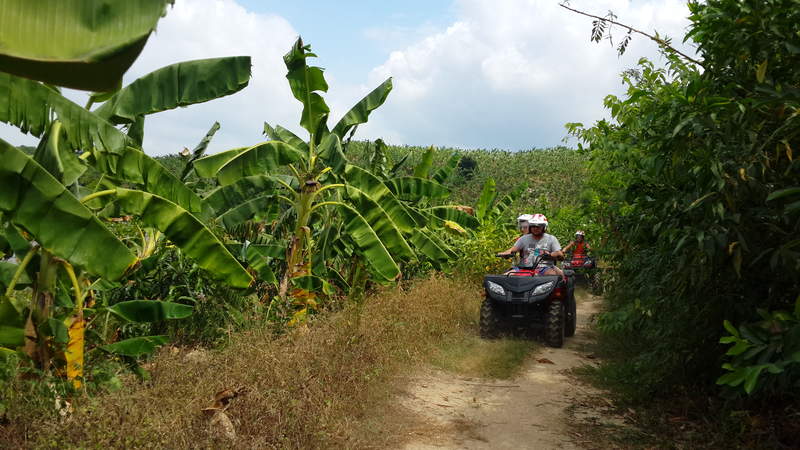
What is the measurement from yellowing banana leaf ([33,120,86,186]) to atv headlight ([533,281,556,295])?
6419 mm

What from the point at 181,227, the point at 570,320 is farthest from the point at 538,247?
the point at 181,227

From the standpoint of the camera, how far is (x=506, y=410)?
623 centimetres

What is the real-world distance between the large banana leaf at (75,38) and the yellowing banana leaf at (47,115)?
2556 mm

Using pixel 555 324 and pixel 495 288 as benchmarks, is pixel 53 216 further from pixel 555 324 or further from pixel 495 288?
pixel 555 324

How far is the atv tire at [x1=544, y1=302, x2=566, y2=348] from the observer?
30.2 ft

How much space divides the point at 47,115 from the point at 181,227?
148 cm

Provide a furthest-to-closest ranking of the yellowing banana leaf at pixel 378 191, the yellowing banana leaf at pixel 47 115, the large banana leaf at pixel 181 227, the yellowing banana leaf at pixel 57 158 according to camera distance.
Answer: the yellowing banana leaf at pixel 378 191 → the large banana leaf at pixel 181 227 → the yellowing banana leaf at pixel 47 115 → the yellowing banana leaf at pixel 57 158

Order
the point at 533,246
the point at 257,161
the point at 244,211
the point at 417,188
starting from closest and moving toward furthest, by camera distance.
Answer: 1. the point at 257,161
2. the point at 244,211
3. the point at 533,246
4. the point at 417,188

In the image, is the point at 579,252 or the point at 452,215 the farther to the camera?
the point at 579,252

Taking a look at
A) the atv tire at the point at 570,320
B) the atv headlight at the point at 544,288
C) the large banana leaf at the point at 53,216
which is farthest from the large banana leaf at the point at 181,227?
the atv tire at the point at 570,320

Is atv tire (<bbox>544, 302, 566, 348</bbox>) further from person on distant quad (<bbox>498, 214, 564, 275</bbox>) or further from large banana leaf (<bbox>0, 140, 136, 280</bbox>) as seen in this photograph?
large banana leaf (<bbox>0, 140, 136, 280</bbox>)

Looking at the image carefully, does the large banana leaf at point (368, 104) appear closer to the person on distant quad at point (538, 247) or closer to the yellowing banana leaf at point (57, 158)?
the person on distant quad at point (538, 247)

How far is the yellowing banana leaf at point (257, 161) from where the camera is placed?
791cm

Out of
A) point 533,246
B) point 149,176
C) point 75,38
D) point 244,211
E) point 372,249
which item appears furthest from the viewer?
point 533,246
